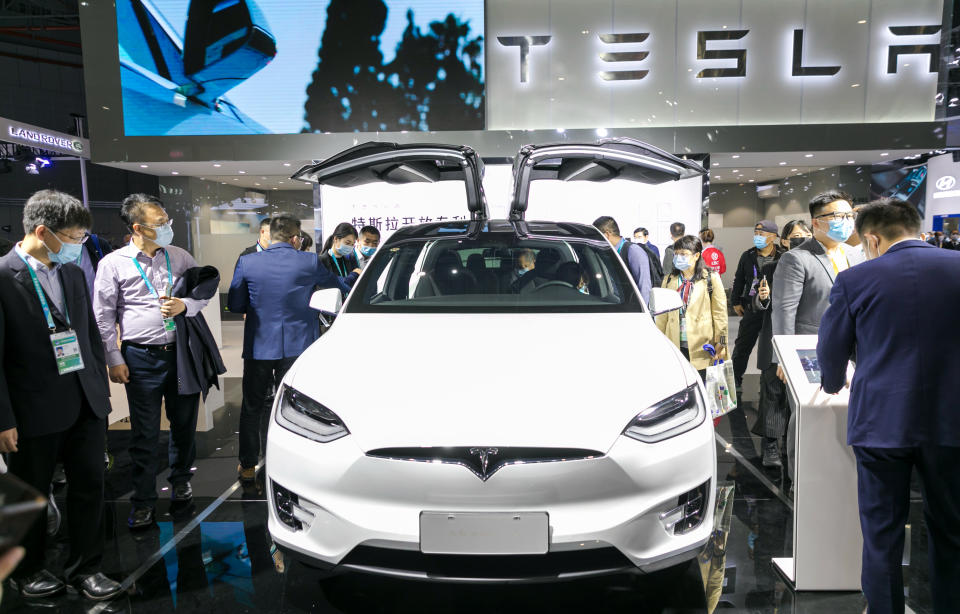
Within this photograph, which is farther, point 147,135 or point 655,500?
point 147,135

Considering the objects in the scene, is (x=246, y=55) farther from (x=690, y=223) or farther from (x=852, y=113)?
(x=852, y=113)

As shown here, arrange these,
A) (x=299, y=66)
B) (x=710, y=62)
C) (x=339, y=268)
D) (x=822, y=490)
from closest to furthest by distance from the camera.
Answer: (x=822, y=490), (x=339, y=268), (x=710, y=62), (x=299, y=66)

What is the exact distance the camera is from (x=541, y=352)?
2.26m

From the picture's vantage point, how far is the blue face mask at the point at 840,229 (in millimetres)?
3035

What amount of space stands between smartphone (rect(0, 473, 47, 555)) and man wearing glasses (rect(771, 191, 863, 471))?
324 centimetres

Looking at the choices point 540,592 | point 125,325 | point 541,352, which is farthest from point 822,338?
point 125,325

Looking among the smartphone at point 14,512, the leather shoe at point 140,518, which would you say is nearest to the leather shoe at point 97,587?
the leather shoe at point 140,518

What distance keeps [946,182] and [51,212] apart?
1562cm

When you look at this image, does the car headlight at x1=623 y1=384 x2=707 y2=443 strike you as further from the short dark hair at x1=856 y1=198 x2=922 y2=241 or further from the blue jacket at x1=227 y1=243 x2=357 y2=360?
the blue jacket at x1=227 y1=243 x2=357 y2=360

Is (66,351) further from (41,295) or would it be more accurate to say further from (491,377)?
(491,377)

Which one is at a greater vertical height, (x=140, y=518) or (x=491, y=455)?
(x=491, y=455)

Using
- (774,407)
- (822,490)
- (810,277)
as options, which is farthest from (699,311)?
(822,490)

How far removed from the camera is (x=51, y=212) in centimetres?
230

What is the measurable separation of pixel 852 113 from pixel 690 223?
3.00 metres
